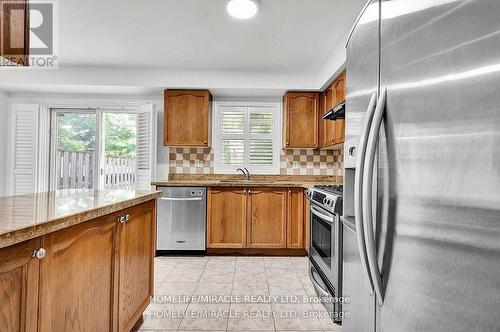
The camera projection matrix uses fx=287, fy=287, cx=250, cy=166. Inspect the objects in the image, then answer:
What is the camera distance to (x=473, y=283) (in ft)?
1.80

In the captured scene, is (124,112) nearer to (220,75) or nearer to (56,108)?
(56,108)

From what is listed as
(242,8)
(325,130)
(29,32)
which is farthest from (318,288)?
(29,32)

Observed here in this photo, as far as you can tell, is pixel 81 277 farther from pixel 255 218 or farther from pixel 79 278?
pixel 255 218

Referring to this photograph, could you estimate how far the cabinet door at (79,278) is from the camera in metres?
0.99

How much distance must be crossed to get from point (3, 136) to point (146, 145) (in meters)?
2.16

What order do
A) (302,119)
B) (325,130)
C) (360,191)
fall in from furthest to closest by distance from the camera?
1. (302,119)
2. (325,130)
3. (360,191)

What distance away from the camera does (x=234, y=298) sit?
240cm

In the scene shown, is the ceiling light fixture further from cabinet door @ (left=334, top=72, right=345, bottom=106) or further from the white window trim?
the white window trim

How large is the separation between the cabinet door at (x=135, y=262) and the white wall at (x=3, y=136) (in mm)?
3563

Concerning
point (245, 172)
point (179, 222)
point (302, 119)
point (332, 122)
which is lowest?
point (179, 222)

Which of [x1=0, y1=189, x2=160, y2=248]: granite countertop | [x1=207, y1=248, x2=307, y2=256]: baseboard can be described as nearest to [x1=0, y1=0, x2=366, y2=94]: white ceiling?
[x1=0, y1=189, x2=160, y2=248]: granite countertop

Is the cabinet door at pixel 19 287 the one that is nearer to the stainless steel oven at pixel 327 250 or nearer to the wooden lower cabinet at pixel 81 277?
the wooden lower cabinet at pixel 81 277

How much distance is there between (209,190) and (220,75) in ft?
5.01

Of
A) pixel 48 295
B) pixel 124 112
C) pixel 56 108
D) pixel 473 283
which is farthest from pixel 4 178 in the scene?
pixel 473 283
